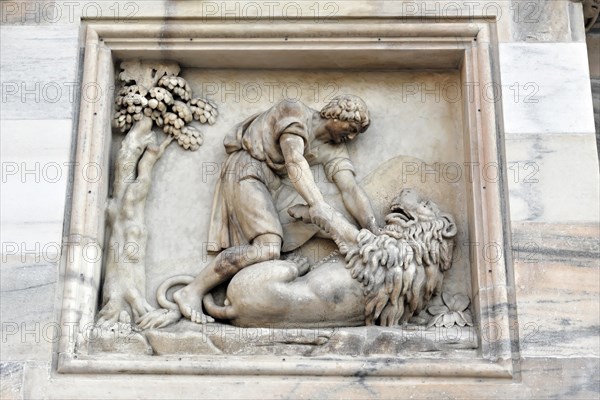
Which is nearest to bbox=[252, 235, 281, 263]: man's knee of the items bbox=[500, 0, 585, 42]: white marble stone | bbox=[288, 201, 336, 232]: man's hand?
bbox=[288, 201, 336, 232]: man's hand

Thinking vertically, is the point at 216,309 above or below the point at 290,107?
below

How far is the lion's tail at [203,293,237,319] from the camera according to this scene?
5805mm

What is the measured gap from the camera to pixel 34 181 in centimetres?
586

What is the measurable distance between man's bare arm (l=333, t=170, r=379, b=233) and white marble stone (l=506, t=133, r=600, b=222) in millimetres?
763

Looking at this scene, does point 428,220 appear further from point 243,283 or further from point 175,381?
point 175,381

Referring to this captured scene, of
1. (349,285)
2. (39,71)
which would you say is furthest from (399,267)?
(39,71)

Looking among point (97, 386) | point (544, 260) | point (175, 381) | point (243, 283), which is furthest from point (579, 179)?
point (97, 386)

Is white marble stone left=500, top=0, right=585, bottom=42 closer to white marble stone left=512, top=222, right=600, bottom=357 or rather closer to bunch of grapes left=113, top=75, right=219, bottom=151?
white marble stone left=512, top=222, right=600, bottom=357

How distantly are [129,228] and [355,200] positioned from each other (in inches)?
48.9

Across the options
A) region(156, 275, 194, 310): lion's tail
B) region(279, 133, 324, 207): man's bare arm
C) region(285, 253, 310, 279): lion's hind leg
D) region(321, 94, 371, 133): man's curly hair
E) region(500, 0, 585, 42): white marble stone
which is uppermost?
region(500, 0, 585, 42): white marble stone

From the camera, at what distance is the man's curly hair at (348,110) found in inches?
241

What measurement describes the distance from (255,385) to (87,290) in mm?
1067

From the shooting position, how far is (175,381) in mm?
5445

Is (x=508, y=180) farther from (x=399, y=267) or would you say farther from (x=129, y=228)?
(x=129, y=228)
